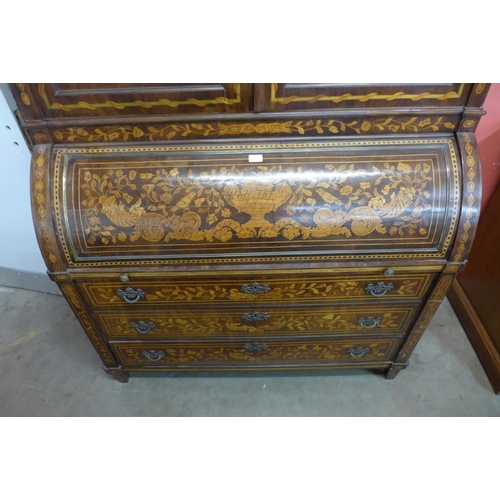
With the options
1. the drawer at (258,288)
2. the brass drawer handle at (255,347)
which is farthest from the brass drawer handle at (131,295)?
the brass drawer handle at (255,347)

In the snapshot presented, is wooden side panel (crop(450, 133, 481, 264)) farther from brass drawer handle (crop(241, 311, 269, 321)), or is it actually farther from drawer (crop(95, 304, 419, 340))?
brass drawer handle (crop(241, 311, 269, 321))

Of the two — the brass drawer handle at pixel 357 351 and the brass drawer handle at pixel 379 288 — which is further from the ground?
the brass drawer handle at pixel 379 288

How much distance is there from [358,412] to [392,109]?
1360 mm

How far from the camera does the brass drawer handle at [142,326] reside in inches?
56.2

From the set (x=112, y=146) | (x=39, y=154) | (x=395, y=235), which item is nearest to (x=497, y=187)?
(x=395, y=235)

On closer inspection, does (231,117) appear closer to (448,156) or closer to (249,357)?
(448,156)

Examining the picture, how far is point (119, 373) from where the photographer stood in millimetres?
1721

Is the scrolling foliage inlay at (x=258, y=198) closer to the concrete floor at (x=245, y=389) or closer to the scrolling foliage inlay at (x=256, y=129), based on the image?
the scrolling foliage inlay at (x=256, y=129)

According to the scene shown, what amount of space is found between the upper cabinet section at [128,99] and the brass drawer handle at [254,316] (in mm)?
760

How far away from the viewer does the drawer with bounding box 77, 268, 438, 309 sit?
1.24 m

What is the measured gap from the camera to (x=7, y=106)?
4.64ft

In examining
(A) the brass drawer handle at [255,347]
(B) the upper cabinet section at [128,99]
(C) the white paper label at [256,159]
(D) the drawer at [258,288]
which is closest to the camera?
(B) the upper cabinet section at [128,99]

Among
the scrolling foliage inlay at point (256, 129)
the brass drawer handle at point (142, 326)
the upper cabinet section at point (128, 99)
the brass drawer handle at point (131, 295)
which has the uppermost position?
the upper cabinet section at point (128, 99)

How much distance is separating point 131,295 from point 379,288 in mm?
921
